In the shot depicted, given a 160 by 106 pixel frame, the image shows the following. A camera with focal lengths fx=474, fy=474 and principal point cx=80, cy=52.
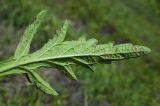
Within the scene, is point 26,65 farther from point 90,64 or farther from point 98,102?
point 98,102

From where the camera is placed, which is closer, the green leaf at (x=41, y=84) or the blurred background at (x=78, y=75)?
the green leaf at (x=41, y=84)

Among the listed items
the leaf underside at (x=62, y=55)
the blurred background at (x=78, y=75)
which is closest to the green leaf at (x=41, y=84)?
the leaf underside at (x=62, y=55)

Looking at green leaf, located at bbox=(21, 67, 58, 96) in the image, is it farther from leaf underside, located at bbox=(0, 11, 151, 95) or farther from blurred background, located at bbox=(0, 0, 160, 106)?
blurred background, located at bbox=(0, 0, 160, 106)

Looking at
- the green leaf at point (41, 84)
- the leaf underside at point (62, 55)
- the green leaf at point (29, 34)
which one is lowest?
the green leaf at point (41, 84)

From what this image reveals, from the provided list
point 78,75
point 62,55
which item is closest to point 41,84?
point 62,55

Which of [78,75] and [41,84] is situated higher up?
[78,75]

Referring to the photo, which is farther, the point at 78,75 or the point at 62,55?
the point at 78,75

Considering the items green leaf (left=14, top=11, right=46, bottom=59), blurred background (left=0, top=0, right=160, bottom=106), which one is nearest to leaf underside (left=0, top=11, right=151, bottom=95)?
green leaf (left=14, top=11, right=46, bottom=59)

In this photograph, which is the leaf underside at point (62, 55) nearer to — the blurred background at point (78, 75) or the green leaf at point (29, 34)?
the green leaf at point (29, 34)

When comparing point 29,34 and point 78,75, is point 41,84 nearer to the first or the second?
point 29,34
